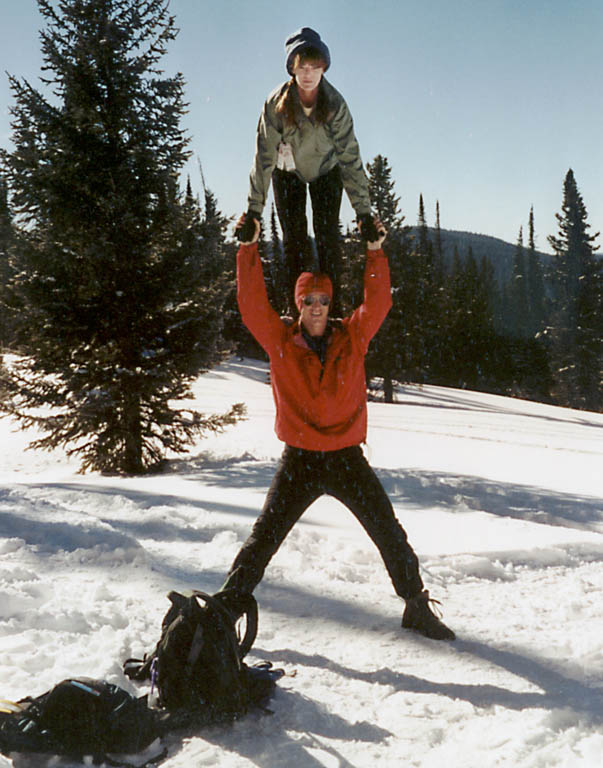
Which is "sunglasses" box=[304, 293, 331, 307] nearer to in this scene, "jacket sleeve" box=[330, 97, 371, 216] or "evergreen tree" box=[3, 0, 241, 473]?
"jacket sleeve" box=[330, 97, 371, 216]

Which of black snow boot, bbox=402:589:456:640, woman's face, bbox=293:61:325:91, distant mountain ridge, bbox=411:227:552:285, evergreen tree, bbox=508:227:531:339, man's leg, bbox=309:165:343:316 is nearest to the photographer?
black snow boot, bbox=402:589:456:640

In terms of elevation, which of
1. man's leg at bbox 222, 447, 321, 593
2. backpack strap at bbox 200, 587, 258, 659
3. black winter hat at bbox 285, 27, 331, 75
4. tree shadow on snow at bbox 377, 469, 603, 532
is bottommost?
tree shadow on snow at bbox 377, 469, 603, 532

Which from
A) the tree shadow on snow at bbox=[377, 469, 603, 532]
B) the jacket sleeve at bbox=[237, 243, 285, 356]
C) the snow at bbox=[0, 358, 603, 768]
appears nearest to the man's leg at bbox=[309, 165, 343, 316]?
the jacket sleeve at bbox=[237, 243, 285, 356]

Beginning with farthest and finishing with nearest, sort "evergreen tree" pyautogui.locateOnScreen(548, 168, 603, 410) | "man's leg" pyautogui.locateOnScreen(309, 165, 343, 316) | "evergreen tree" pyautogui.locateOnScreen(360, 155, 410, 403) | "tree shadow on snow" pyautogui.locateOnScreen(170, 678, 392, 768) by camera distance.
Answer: "evergreen tree" pyautogui.locateOnScreen(548, 168, 603, 410) → "evergreen tree" pyautogui.locateOnScreen(360, 155, 410, 403) → "man's leg" pyautogui.locateOnScreen(309, 165, 343, 316) → "tree shadow on snow" pyautogui.locateOnScreen(170, 678, 392, 768)

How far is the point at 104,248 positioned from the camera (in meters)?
9.36

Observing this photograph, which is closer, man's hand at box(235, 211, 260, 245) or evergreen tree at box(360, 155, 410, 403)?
man's hand at box(235, 211, 260, 245)

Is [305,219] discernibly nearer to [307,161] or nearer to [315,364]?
[307,161]

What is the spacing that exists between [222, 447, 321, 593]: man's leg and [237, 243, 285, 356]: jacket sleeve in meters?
0.62

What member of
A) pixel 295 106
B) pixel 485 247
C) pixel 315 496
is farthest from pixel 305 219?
pixel 485 247

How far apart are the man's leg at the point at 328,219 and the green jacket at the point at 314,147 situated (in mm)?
55

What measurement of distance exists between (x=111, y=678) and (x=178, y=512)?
280 centimetres

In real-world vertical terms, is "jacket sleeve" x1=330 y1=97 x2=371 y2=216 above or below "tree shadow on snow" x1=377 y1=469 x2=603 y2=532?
above

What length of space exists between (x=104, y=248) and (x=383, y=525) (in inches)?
302

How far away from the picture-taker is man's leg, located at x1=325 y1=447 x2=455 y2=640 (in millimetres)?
3133
